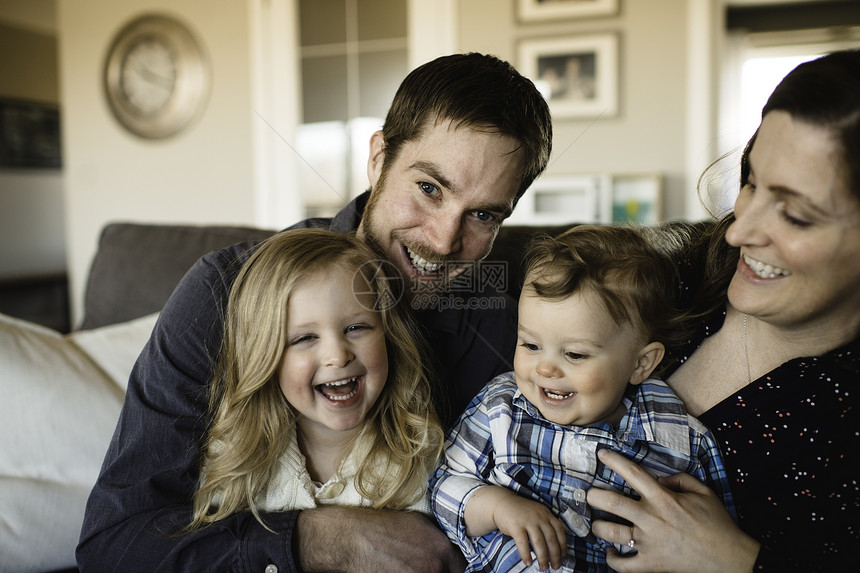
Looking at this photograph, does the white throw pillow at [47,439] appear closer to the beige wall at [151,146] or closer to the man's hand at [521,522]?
the man's hand at [521,522]

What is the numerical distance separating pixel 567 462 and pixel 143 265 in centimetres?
141

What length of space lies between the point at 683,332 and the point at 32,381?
4.36 feet

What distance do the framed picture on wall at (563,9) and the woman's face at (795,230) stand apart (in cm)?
288

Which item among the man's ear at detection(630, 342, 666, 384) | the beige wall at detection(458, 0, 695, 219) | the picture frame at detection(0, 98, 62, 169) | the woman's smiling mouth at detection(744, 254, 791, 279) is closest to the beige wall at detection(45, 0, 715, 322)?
the beige wall at detection(458, 0, 695, 219)

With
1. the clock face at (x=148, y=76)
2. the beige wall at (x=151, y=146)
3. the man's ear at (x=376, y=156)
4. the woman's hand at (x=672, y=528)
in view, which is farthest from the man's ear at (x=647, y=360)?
the clock face at (x=148, y=76)

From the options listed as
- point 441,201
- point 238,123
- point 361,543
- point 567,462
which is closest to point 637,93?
point 238,123

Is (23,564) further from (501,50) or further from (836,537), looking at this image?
(501,50)

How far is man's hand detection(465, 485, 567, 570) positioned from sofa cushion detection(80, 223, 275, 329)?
3.47 ft

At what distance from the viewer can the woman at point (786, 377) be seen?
0.97 m

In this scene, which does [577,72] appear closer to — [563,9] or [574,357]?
[563,9]

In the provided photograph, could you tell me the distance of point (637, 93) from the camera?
3.68 m

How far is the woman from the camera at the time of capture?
3.18ft

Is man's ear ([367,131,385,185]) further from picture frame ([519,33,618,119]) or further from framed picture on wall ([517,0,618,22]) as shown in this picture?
framed picture on wall ([517,0,618,22])

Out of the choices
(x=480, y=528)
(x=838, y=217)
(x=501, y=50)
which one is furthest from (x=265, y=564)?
(x=501, y=50)
